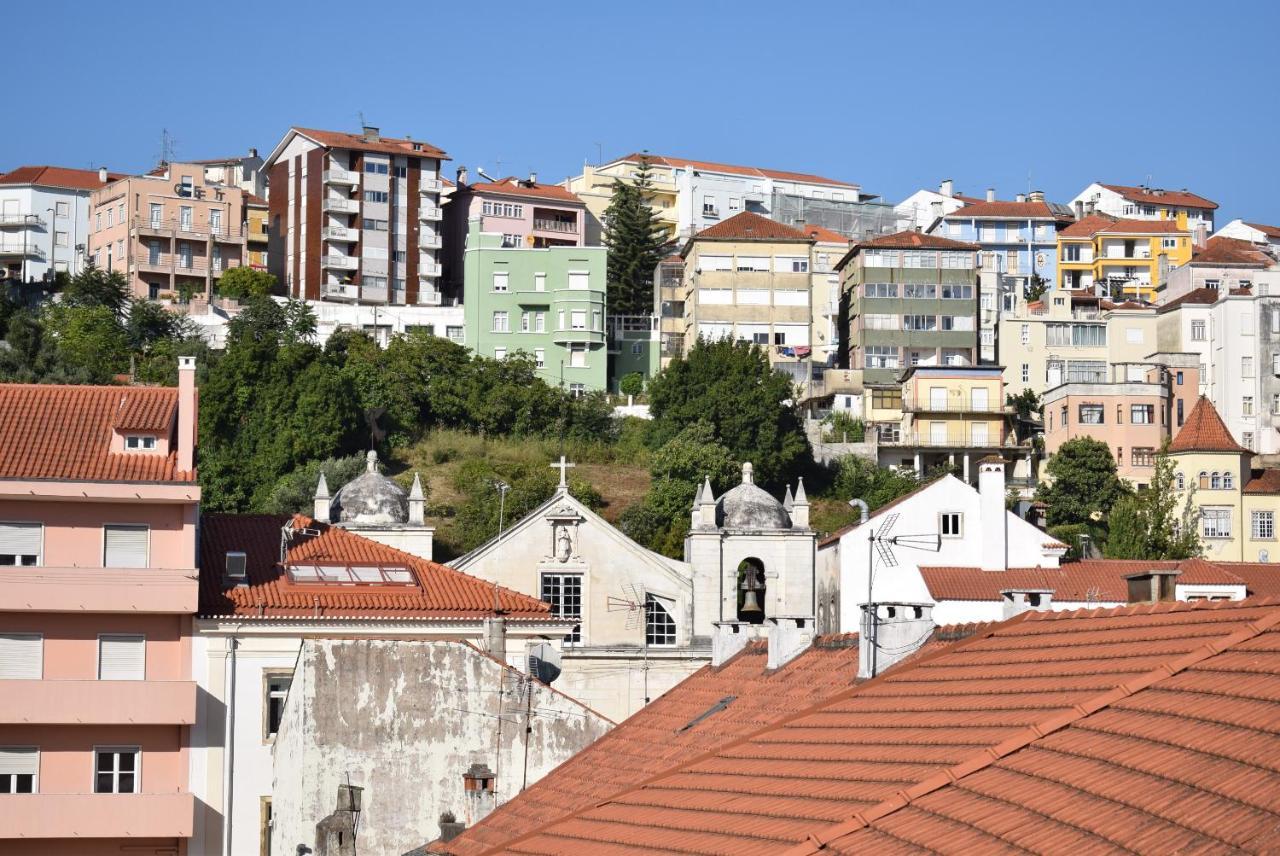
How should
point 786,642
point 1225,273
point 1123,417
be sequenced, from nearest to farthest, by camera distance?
1. point 786,642
2. point 1123,417
3. point 1225,273

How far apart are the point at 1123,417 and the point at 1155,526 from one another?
20318 mm

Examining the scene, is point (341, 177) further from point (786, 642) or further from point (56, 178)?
point (786, 642)

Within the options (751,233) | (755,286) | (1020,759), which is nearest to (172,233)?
(751,233)

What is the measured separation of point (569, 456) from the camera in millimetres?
99188

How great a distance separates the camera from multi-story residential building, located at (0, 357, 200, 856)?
39.0m

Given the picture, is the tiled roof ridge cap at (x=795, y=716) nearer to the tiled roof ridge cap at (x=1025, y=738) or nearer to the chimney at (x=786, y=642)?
the tiled roof ridge cap at (x=1025, y=738)

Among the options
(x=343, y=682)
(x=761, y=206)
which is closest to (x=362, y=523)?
(x=343, y=682)

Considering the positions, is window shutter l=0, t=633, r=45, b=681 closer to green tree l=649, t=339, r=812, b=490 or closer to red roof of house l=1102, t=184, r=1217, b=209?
green tree l=649, t=339, r=812, b=490

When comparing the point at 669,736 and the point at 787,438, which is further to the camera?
the point at 787,438

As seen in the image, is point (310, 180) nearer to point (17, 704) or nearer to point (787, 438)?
point (787, 438)

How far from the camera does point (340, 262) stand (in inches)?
4737

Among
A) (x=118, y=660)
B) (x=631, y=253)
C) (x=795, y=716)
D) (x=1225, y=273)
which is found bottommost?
(x=118, y=660)

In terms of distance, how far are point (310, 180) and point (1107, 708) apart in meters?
108

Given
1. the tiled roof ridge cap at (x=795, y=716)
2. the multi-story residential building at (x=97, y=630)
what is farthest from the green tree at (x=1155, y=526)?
the tiled roof ridge cap at (x=795, y=716)
